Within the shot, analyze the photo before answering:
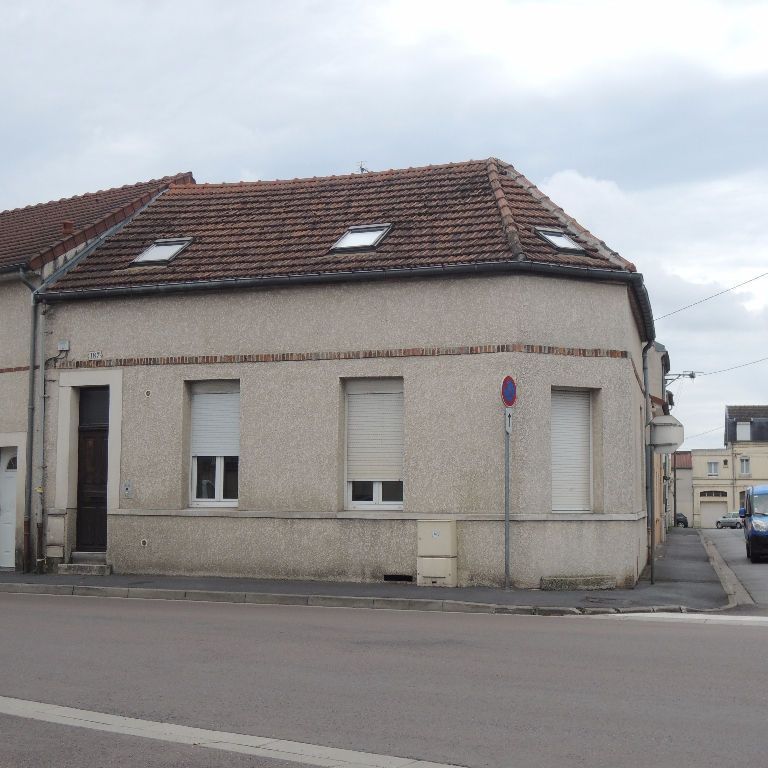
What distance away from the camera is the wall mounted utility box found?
51.7 feet

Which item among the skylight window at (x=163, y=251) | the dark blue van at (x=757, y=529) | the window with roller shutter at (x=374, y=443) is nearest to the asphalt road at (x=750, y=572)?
the dark blue van at (x=757, y=529)

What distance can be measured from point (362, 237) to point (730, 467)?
77.4m

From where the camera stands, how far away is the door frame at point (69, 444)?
59.9ft

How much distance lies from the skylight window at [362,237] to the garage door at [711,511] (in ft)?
252

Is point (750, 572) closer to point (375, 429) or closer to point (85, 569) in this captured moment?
point (375, 429)

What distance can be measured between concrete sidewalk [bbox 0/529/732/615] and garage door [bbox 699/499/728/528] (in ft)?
244

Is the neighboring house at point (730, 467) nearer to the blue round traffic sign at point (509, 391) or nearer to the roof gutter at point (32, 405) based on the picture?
the roof gutter at point (32, 405)

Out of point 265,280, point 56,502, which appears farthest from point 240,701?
point 56,502

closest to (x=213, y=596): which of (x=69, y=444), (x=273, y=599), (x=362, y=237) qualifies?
(x=273, y=599)

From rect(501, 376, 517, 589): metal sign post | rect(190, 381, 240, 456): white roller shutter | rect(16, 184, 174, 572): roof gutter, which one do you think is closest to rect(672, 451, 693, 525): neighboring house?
rect(190, 381, 240, 456): white roller shutter

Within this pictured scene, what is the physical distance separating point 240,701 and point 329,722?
0.92 metres

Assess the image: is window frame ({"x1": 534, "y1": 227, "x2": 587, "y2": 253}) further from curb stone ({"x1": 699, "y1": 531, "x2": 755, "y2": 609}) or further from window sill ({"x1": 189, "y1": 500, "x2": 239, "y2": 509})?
window sill ({"x1": 189, "y1": 500, "x2": 239, "y2": 509})

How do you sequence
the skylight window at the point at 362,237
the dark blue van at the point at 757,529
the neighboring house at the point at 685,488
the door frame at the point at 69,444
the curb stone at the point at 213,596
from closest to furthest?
the curb stone at the point at 213,596
the skylight window at the point at 362,237
the door frame at the point at 69,444
the dark blue van at the point at 757,529
the neighboring house at the point at 685,488

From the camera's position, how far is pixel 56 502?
732 inches
